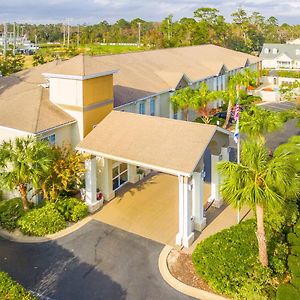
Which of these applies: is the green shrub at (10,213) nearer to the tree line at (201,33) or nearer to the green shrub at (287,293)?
the green shrub at (287,293)

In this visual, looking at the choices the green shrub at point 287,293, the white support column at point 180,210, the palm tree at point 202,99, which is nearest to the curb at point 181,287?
the white support column at point 180,210

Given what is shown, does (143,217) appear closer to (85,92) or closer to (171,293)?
(171,293)

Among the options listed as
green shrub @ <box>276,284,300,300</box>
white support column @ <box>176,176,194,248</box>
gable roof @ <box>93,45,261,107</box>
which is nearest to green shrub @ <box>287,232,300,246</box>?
green shrub @ <box>276,284,300,300</box>

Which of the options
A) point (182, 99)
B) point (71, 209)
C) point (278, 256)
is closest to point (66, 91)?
point (71, 209)

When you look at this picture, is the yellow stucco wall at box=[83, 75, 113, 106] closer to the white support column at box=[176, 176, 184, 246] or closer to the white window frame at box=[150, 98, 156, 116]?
the white window frame at box=[150, 98, 156, 116]

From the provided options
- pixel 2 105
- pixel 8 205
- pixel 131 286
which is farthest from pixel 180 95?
pixel 131 286

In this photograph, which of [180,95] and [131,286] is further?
[180,95]

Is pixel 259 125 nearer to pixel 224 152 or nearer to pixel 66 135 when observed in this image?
pixel 224 152
